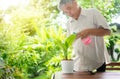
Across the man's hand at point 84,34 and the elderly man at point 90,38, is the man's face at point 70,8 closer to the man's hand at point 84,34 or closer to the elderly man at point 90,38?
the elderly man at point 90,38

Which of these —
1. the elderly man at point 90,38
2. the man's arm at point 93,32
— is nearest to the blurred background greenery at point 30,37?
the elderly man at point 90,38

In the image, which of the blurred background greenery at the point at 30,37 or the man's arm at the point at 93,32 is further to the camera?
the blurred background greenery at the point at 30,37

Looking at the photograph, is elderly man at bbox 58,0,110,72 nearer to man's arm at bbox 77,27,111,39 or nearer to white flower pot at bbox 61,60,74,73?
man's arm at bbox 77,27,111,39

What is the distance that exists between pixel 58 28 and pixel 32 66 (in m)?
0.67

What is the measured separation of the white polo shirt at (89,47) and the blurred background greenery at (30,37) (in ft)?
3.52

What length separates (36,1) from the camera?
383 centimetres

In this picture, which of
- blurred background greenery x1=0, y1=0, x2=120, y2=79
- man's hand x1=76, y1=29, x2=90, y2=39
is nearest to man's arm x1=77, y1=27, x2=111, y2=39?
man's hand x1=76, y1=29, x2=90, y2=39

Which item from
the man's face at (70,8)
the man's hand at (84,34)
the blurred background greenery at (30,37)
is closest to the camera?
the man's hand at (84,34)

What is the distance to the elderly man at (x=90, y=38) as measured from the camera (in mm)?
2139

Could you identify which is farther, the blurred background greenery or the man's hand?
the blurred background greenery

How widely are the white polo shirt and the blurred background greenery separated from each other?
1072 mm

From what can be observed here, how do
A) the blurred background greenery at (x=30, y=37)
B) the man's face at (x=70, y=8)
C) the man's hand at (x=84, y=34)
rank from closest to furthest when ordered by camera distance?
the man's hand at (x=84, y=34)
the man's face at (x=70, y=8)
the blurred background greenery at (x=30, y=37)

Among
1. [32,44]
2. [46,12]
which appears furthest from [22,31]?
[46,12]

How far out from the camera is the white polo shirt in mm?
2176
